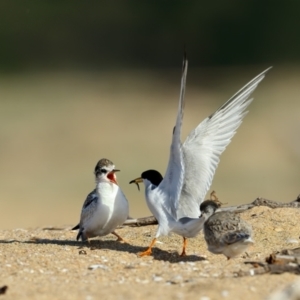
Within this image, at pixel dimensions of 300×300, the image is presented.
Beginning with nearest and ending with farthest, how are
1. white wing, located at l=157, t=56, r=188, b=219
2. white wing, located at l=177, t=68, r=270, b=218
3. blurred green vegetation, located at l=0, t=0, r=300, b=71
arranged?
1. white wing, located at l=157, t=56, r=188, b=219
2. white wing, located at l=177, t=68, r=270, b=218
3. blurred green vegetation, located at l=0, t=0, r=300, b=71

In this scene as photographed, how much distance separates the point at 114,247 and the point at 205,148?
1374 mm

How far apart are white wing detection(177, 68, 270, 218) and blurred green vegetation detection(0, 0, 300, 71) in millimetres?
25191

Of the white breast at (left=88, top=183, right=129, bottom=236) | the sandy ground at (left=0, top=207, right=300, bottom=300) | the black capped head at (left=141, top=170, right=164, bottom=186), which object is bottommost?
the sandy ground at (left=0, top=207, right=300, bottom=300)

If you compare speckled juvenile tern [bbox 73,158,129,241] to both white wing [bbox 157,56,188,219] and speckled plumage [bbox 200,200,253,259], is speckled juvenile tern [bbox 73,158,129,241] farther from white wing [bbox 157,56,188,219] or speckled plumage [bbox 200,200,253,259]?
speckled plumage [bbox 200,200,253,259]

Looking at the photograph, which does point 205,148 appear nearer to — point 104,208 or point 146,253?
point 104,208

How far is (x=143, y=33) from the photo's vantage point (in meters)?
37.4

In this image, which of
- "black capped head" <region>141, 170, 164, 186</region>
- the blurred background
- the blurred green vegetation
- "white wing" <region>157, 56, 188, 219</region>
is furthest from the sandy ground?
the blurred green vegetation

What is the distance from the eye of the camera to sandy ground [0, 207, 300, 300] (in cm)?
648

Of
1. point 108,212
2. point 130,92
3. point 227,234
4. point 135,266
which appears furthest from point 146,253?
point 130,92

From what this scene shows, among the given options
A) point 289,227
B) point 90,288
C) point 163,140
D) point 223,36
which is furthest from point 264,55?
point 90,288

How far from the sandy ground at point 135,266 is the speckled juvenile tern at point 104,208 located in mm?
171

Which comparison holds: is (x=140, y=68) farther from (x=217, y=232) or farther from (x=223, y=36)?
Result: (x=217, y=232)

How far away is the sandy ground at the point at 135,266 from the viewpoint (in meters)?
6.48

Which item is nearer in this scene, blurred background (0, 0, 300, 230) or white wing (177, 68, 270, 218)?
white wing (177, 68, 270, 218)
